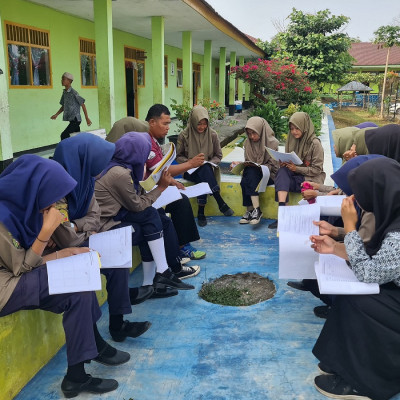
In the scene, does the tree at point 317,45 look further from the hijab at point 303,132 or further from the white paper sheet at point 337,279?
the white paper sheet at point 337,279

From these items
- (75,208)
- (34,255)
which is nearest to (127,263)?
(75,208)

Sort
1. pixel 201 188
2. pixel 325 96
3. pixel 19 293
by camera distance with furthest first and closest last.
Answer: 1. pixel 325 96
2. pixel 201 188
3. pixel 19 293

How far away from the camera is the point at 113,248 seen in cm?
249

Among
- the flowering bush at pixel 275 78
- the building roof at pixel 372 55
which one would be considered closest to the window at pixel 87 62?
the flowering bush at pixel 275 78

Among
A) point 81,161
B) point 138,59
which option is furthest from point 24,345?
point 138,59

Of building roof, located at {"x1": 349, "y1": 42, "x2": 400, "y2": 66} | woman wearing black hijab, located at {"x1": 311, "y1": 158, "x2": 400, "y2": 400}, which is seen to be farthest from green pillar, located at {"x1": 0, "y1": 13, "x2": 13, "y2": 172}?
building roof, located at {"x1": 349, "y1": 42, "x2": 400, "y2": 66}

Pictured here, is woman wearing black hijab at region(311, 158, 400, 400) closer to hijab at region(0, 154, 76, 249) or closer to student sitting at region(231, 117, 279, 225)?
hijab at region(0, 154, 76, 249)

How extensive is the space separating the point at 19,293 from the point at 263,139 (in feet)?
11.3

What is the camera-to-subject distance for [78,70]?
28.3 ft

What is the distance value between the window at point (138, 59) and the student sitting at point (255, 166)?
7.19 metres

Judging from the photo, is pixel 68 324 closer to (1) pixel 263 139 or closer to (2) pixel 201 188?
(2) pixel 201 188

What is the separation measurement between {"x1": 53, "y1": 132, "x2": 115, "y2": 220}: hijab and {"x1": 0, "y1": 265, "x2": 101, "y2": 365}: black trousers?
21.1 inches

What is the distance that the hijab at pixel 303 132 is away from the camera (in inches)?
173

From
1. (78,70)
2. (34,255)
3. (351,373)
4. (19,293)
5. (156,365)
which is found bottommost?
(156,365)
